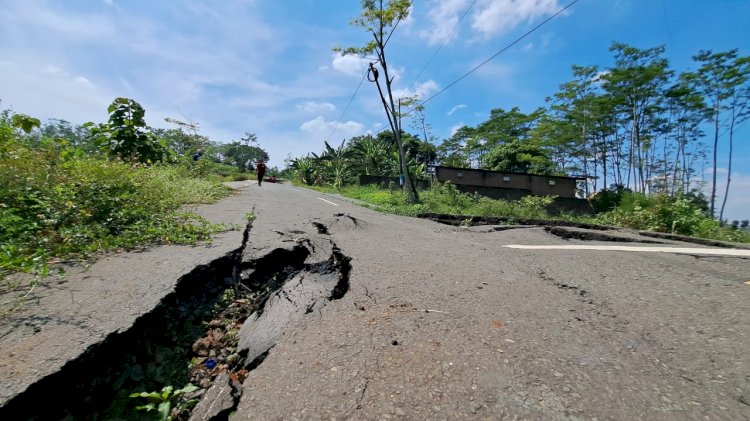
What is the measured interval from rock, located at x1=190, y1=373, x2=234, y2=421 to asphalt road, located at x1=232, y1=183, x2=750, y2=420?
90 mm

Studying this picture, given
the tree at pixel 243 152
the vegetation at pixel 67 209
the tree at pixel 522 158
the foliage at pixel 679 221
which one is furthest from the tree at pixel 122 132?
the tree at pixel 243 152

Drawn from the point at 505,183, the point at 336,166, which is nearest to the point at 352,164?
the point at 336,166

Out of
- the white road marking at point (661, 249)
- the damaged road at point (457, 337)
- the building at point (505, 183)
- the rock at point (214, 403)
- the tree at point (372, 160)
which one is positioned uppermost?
the tree at point (372, 160)

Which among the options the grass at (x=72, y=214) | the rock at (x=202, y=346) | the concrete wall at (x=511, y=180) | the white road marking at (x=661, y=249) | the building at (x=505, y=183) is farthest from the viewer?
the concrete wall at (x=511, y=180)

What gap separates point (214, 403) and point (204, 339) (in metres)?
0.81

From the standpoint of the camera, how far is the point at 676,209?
8008mm

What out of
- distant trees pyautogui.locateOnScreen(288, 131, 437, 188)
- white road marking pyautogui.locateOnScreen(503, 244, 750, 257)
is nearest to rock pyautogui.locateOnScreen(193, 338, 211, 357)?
white road marking pyautogui.locateOnScreen(503, 244, 750, 257)

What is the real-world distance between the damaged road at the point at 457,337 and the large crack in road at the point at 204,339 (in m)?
0.02

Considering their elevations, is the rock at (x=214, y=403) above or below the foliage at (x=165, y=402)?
above

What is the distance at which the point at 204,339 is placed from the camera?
82.9 inches

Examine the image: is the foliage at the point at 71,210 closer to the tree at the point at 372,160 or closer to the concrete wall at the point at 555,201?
the concrete wall at the point at 555,201

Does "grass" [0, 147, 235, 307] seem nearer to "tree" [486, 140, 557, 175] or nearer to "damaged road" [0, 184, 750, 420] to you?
"damaged road" [0, 184, 750, 420]

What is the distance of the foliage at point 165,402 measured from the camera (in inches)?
55.6

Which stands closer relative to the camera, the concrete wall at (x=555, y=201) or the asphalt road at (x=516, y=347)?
the asphalt road at (x=516, y=347)
